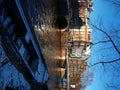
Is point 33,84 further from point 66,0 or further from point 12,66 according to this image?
point 66,0

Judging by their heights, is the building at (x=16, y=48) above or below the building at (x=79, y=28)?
above

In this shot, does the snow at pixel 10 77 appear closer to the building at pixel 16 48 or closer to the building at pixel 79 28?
the building at pixel 16 48

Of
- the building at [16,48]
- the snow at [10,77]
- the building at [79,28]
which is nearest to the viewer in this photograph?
the snow at [10,77]

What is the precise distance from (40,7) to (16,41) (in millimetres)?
5058

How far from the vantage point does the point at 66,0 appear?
22.6 metres

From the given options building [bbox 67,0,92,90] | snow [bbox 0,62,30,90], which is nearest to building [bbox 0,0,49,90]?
snow [bbox 0,62,30,90]

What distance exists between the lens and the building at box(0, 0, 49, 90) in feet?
22.5

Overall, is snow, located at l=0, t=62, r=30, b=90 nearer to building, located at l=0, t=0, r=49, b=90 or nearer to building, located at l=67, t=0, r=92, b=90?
building, located at l=0, t=0, r=49, b=90

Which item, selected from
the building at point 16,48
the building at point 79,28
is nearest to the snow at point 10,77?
the building at point 16,48

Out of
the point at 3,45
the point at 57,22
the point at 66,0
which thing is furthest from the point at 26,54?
→ the point at 66,0

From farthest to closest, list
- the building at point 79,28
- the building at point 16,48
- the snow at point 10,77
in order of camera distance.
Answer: the building at point 79,28 → the building at point 16,48 → the snow at point 10,77

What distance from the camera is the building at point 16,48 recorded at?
22.5 ft

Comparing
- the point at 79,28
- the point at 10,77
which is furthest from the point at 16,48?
the point at 79,28

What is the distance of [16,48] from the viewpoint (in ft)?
25.0
